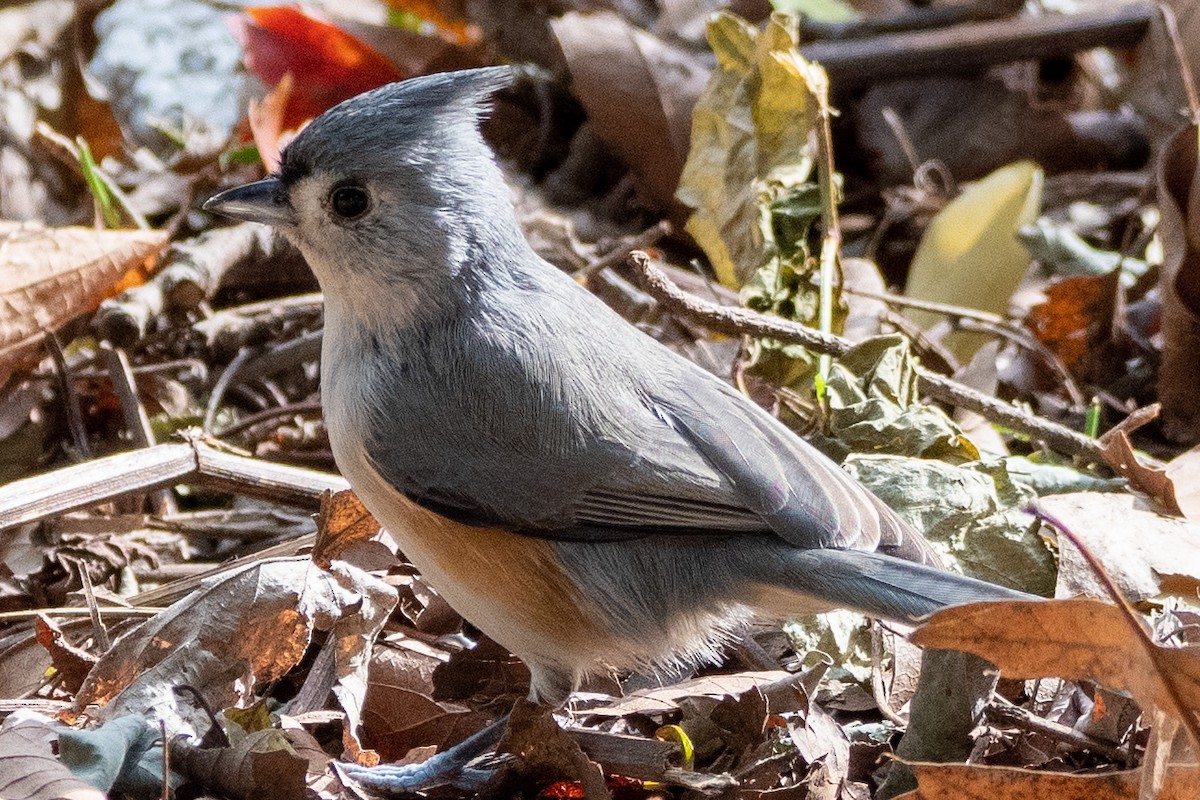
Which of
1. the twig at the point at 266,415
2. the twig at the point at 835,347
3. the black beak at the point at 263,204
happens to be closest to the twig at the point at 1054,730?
the twig at the point at 835,347

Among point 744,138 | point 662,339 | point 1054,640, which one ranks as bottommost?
point 662,339

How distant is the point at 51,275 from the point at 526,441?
171 cm

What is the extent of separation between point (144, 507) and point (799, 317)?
6.26 feet

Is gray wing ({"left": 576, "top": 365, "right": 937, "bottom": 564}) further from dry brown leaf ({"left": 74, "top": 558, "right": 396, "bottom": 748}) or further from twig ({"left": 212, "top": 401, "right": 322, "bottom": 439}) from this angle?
twig ({"left": 212, "top": 401, "right": 322, "bottom": 439})

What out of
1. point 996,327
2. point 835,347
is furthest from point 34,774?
point 996,327

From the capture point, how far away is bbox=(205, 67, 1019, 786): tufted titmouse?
279 cm

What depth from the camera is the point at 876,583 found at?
2.61 metres

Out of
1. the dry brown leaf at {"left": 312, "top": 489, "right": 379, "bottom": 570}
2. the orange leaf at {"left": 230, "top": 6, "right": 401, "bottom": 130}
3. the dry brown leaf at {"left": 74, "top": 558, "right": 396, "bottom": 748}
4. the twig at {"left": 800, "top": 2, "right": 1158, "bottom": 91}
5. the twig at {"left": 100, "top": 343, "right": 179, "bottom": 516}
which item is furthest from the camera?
the twig at {"left": 800, "top": 2, "right": 1158, "bottom": 91}

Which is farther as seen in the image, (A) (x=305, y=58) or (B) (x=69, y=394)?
(A) (x=305, y=58)

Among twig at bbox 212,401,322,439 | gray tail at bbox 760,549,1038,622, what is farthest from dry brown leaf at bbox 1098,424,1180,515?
twig at bbox 212,401,322,439

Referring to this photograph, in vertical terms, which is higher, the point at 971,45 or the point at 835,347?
the point at 971,45

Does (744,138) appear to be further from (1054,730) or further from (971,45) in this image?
(1054,730)

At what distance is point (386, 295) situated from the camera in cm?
306

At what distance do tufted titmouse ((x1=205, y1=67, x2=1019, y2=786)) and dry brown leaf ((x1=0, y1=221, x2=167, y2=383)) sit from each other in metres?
0.94
